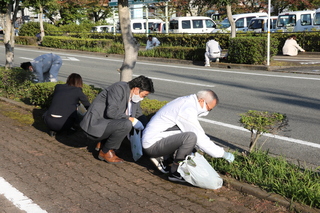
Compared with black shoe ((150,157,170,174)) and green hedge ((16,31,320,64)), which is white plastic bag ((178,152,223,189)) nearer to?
black shoe ((150,157,170,174))

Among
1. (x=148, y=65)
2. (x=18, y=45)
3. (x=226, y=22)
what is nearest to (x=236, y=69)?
(x=148, y=65)

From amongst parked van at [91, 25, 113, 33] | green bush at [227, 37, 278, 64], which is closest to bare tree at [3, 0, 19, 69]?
green bush at [227, 37, 278, 64]

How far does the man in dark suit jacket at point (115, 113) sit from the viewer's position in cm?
545

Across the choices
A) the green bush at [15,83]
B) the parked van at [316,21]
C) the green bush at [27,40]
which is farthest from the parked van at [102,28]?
the green bush at [15,83]

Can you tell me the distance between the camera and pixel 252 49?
17.0m

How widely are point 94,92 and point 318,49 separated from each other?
1555cm

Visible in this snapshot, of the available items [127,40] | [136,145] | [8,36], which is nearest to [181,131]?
[136,145]

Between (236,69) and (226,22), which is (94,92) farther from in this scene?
(226,22)

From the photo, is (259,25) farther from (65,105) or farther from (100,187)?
(100,187)

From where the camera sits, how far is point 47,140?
695 cm

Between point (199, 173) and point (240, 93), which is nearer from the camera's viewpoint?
point (199, 173)

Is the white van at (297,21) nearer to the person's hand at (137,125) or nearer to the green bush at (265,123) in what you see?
the green bush at (265,123)

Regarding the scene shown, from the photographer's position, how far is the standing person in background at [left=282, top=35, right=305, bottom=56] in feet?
66.6

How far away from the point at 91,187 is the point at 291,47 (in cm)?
1730
